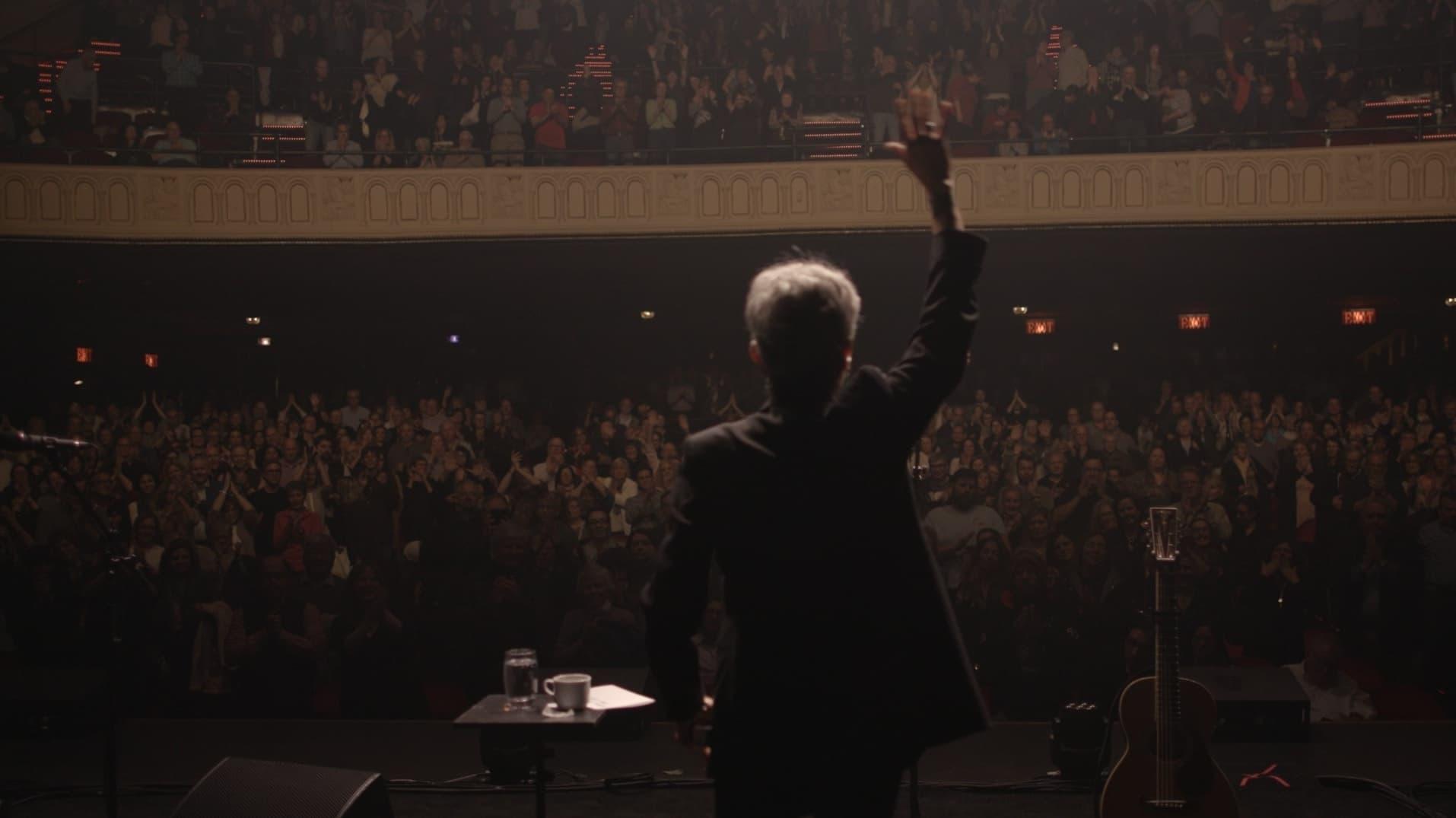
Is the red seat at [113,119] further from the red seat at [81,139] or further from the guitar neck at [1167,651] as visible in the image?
the guitar neck at [1167,651]

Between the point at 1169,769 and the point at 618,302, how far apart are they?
891 centimetres

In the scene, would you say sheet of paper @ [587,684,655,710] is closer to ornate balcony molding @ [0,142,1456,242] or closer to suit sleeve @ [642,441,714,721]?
suit sleeve @ [642,441,714,721]

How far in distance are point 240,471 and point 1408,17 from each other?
9.73 meters

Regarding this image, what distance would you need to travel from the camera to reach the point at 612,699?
344 cm

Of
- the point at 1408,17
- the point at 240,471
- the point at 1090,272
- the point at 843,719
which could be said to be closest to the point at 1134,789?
the point at 843,719

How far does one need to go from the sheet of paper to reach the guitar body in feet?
6.55

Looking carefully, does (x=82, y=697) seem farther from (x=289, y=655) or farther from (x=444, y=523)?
(x=444, y=523)

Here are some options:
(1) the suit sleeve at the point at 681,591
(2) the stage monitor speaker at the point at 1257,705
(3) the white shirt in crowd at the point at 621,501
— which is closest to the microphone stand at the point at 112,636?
(1) the suit sleeve at the point at 681,591

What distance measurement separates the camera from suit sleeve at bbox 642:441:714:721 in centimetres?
179

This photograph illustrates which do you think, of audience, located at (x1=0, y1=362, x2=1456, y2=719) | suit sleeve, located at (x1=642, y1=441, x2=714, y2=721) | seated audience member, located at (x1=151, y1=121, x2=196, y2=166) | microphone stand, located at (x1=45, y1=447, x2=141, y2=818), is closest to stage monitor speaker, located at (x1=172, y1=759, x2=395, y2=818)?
microphone stand, located at (x1=45, y1=447, x2=141, y2=818)

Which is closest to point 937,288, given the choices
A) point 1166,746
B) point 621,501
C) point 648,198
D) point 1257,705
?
point 1166,746

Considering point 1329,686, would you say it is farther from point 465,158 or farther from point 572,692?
point 465,158

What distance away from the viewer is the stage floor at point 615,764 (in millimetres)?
5965

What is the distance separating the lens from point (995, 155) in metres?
11.0
